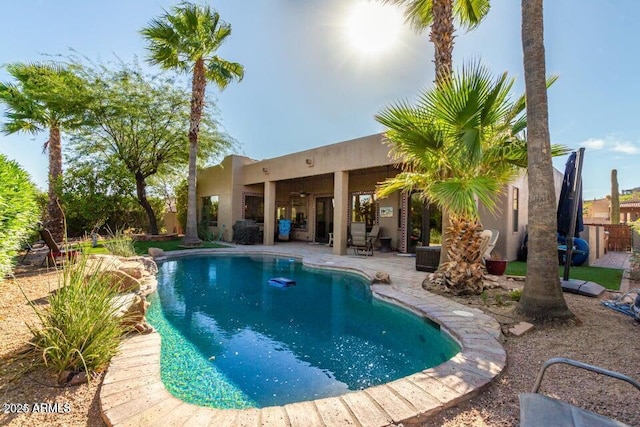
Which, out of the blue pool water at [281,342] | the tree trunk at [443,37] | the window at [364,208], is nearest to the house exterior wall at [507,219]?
the tree trunk at [443,37]

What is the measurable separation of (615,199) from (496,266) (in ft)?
57.9

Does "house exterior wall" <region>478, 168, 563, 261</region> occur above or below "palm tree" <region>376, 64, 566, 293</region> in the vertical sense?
below

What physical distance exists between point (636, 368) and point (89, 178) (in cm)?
1819

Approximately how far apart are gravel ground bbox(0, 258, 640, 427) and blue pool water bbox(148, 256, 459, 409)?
840 millimetres

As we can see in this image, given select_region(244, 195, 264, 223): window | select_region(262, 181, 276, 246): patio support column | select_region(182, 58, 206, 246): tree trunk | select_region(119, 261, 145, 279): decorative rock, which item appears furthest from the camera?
select_region(244, 195, 264, 223): window

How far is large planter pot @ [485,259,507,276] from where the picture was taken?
7.52m

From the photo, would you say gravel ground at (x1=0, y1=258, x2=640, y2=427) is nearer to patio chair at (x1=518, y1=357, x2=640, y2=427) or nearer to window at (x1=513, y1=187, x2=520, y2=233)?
patio chair at (x1=518, y1=357, x2=640, y2=427)

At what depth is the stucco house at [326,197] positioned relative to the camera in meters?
9.88

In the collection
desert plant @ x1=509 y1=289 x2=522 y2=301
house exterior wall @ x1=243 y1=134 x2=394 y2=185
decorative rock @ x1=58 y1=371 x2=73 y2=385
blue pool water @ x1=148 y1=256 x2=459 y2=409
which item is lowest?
blue pool water @ x1=148 y1=256 x2=459 y2=409

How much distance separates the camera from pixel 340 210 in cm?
1152

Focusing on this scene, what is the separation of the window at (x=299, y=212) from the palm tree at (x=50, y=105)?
11.0m

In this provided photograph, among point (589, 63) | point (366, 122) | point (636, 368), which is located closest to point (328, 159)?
point (366, 122)

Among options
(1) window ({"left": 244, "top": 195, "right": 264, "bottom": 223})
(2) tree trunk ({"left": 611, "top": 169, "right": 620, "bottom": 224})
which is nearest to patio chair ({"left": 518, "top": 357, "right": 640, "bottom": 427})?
(1) window ({"left": 244, "top": 195, "right": 264, "bottom": 223})

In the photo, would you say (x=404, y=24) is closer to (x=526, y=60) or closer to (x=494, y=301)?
(x=526, y=60)
